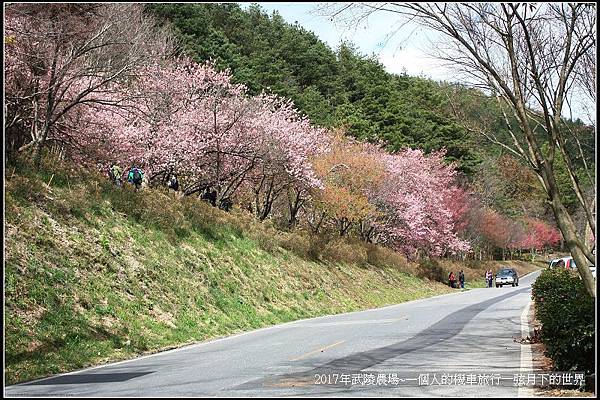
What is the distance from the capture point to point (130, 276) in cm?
1841

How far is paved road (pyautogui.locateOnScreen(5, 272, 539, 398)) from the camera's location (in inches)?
343

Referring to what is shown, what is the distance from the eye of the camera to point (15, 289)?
14125 millimetres

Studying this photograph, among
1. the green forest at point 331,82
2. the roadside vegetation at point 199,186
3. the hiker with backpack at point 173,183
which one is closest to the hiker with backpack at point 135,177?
the roadside vegetation at point 199,186

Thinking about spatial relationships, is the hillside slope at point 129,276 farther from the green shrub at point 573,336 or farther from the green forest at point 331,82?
the green forest at point 331,82

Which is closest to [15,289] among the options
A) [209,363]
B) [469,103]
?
[209,363]

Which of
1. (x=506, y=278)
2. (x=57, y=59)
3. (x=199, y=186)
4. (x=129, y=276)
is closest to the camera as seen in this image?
(x=129, y=276)

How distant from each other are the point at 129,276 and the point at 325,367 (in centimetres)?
920

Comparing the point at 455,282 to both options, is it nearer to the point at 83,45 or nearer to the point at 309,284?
the point at 309,284

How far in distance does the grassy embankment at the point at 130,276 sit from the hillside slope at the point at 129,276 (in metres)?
0.04

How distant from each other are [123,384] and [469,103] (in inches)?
317

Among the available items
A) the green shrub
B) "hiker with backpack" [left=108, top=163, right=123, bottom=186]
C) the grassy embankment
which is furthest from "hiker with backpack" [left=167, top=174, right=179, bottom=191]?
the green shrub

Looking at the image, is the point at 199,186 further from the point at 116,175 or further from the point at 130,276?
the point at 130,276

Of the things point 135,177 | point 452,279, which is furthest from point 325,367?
point 452,279

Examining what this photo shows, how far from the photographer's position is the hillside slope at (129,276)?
1380 cm
